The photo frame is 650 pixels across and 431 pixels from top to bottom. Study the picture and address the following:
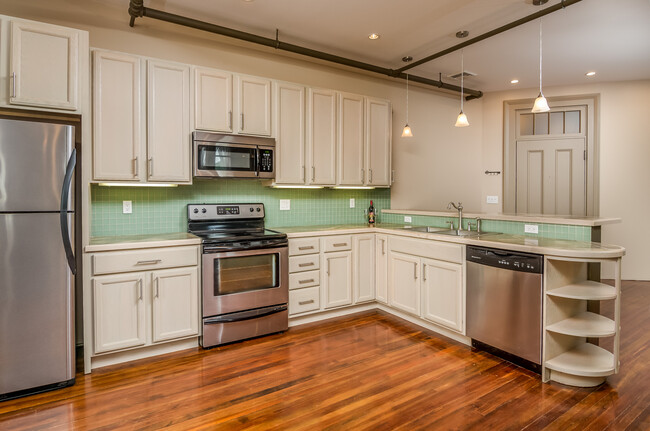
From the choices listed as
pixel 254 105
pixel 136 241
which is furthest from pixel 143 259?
pixel 254 105

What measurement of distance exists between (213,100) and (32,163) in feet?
4.83

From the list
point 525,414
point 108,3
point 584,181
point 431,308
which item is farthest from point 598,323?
point 108,3

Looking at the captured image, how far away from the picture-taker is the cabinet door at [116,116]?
2.78 m

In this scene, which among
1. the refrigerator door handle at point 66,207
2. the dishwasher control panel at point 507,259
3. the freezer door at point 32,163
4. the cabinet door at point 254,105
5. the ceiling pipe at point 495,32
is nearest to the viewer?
the freezer door at point 32,163

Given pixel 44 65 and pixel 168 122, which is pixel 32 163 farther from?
pixel 168 122

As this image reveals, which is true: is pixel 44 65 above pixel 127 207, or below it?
above

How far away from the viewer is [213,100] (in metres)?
3.25

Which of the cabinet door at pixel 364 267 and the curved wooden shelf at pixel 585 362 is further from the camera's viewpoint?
the cabinet door at pixel 364 267

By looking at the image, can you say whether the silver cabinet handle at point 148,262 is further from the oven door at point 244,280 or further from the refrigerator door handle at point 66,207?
the refrigerator door handle at point 66,207

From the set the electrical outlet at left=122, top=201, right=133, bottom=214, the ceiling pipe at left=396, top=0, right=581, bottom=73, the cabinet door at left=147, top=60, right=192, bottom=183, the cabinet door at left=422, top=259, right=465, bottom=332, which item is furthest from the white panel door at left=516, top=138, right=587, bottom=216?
the electrical outlet at left=122, top=201, right=133, bottom=214

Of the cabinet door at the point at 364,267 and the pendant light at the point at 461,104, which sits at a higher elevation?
the pendant light at the point at 461,104

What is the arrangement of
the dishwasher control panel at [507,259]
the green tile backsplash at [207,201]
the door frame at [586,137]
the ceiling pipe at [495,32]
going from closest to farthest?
the dishwasher control panel at [507,259]
the ceiling pipe at [495,32]
the green tile backsplash at [207,201]
the door frame at [586,137]

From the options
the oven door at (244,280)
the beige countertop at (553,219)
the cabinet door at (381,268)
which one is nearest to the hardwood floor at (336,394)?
the oven door at (244,280)

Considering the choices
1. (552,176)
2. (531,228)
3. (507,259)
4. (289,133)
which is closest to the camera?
(507,259)
